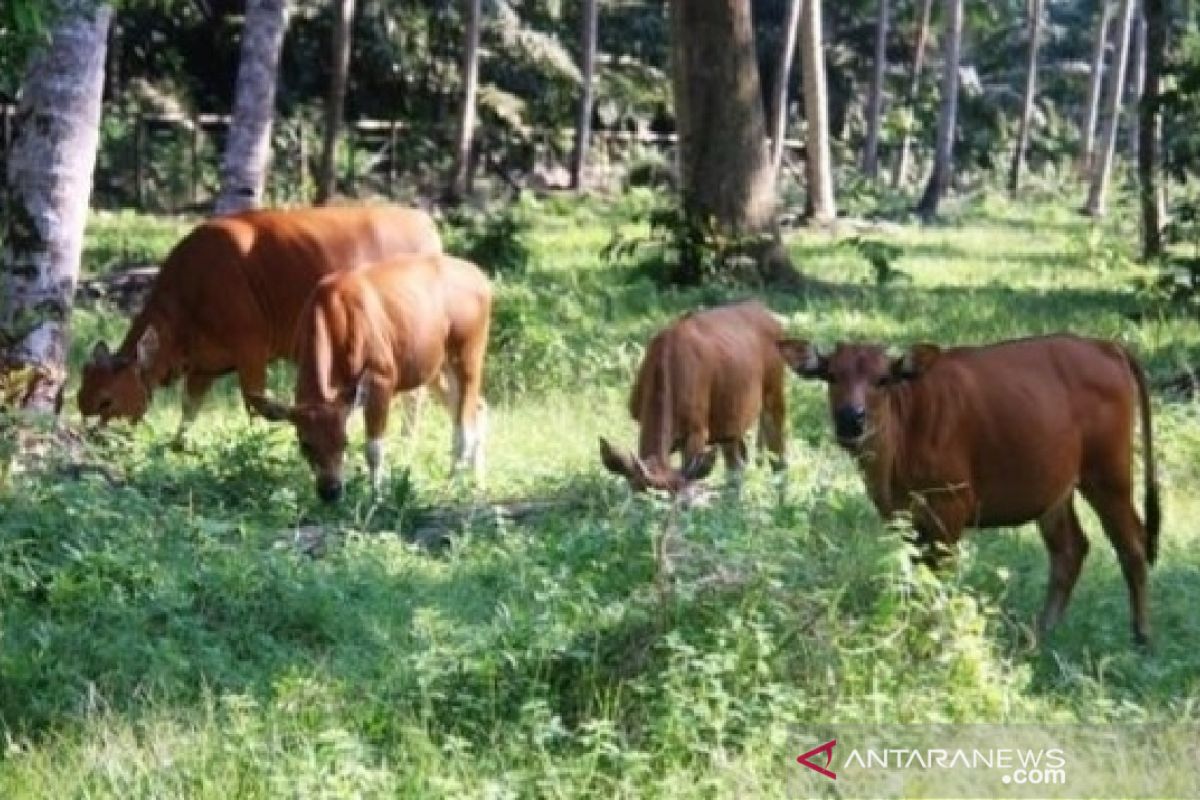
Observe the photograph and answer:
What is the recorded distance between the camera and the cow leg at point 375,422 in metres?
11.9

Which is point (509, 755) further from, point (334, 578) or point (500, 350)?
point (500, 350)

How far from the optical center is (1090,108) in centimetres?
5066

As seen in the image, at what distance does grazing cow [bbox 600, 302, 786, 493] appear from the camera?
11078mm

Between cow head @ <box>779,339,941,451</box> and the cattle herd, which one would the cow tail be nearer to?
the cattle herd

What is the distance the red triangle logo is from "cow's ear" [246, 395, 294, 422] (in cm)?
502

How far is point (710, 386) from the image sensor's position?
11469 mm

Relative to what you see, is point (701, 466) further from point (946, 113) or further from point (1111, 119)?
point (1111, 119)

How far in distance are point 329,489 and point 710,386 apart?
2120 millimetres

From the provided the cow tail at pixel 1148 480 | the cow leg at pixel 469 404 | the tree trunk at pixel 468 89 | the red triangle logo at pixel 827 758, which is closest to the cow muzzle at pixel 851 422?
the cow tail at pixel 1148 480

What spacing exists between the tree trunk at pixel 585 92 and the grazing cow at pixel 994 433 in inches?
1199

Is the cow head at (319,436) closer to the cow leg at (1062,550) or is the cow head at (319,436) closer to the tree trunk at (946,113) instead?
the cow leg at (1062,550)

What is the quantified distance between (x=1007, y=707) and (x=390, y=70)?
112 ft

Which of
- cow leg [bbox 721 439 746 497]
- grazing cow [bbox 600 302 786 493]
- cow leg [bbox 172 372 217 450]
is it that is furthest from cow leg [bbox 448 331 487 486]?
cow leg [bbox 172 372 217 450]

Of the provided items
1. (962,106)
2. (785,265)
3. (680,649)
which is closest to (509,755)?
(680,649)
